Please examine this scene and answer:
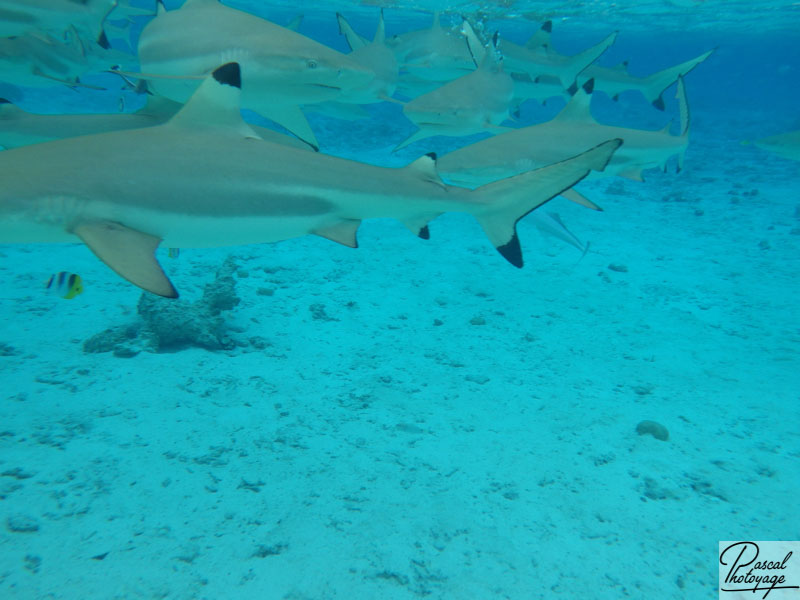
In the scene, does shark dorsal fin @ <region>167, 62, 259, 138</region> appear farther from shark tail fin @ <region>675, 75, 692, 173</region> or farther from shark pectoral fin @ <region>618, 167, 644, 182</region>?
shark tail fin @ <region>675, 75, 692, 173</region>

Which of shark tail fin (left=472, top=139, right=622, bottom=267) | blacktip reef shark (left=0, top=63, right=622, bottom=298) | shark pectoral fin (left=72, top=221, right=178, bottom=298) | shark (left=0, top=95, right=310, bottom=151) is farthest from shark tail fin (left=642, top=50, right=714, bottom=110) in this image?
shark pectoral fin (left=72, top=221, right=178, bottom=298)

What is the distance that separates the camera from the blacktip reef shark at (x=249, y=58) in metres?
3.71

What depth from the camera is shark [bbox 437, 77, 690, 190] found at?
523cm

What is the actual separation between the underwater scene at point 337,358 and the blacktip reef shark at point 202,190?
16 mm

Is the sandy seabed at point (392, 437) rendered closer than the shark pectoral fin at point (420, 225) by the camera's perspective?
Yes

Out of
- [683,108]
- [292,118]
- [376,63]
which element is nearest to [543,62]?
[683,108]

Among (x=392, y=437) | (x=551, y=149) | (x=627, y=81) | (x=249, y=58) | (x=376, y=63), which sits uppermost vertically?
(x=627, y=81)

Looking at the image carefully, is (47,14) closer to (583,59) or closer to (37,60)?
(37,60)

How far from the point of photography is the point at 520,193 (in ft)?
10.8

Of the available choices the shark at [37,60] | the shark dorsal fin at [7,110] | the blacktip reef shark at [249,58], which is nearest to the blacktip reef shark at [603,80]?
the blacktip reef shark at [249,58]

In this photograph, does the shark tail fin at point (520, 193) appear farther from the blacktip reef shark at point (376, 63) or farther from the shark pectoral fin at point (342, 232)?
the blacktip reef shark at point (376, 63)

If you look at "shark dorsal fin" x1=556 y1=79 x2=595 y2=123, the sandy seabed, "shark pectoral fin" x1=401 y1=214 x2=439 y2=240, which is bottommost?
the sandy seabed

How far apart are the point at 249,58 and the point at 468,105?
11.1 ft

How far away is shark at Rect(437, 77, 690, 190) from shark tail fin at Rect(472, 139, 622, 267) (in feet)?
6.39
